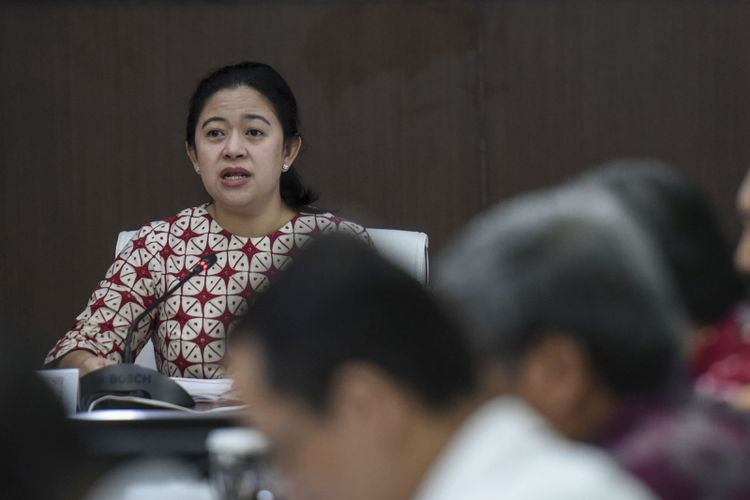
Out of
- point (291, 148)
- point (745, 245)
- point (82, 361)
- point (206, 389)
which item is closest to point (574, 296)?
point (745, 245)

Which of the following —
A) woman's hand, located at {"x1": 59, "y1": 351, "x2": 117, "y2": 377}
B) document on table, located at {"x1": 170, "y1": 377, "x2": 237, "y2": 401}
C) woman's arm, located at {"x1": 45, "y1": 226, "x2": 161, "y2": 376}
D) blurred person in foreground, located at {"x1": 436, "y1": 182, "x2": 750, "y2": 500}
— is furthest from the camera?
woman's arm, located at {"x1": 45, "y1": 226, "x2": 161, "y2": 376}

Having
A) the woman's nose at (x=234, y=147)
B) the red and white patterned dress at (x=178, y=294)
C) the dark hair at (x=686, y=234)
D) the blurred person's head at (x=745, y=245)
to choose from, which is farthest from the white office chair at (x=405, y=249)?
the dark hair at (x=686, y=234)

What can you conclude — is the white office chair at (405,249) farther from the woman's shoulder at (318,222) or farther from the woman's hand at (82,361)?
the woman's hand at (82,361)

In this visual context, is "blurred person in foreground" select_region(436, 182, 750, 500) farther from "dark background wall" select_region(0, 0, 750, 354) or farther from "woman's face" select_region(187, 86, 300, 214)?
"dark background wall" select_region(0, 0, 750, 354)

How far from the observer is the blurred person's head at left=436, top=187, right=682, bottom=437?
1.17 metres

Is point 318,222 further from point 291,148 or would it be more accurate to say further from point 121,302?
point 121,302

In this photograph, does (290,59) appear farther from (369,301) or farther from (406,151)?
(369,301)

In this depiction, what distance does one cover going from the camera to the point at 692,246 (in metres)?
1.64

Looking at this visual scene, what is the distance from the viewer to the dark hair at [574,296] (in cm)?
117

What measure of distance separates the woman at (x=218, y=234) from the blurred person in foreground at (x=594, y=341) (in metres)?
1.84

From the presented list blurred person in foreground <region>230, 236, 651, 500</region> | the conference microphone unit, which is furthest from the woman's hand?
blurred person in foreground <region>230, 236, 651, 500</region>

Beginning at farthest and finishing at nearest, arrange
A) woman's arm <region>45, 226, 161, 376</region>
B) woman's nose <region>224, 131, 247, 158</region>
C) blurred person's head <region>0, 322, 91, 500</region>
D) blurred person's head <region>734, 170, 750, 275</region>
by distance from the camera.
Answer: woman's nose <region>224, 131, 247, 158</region> < woman's arm <region>45, 226, 161, 376</region> < blurred person's head <region>734, 170, 750, 275</region> < blurred person's head <region>0, 322, 91, 500</region>

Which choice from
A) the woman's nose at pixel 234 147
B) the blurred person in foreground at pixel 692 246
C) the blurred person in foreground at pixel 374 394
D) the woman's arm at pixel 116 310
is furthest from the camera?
the woman's nose at pixel 234 147

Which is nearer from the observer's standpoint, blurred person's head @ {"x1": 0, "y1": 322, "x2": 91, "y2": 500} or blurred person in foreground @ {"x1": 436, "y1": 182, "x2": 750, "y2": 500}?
blurred person's head @ {"x1": 0, "y1": 322, "x2": 91, "y2": 500}
